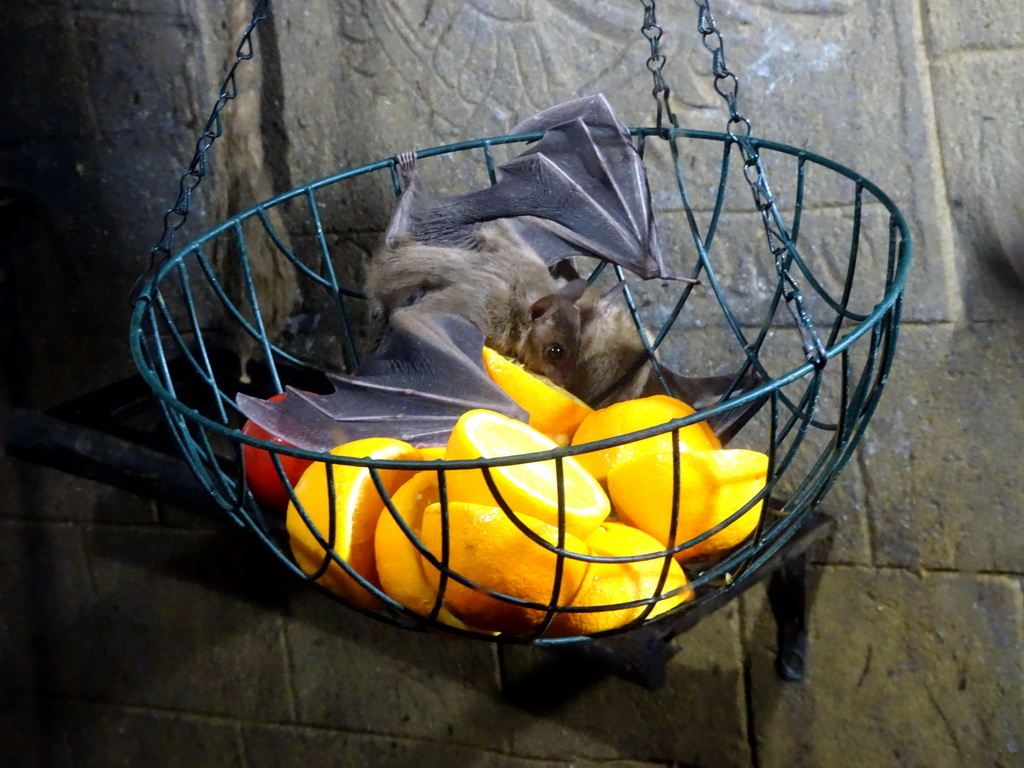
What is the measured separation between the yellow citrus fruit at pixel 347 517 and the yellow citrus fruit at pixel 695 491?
18 centimetres

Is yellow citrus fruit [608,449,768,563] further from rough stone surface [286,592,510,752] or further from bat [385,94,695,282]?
rough stone surface [286,592,510,752]

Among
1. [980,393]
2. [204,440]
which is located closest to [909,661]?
[980,393]

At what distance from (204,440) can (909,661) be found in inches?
37.4

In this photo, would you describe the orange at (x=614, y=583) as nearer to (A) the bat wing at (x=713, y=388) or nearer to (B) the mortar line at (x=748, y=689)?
(A) the bat wing at (x=713, y=388)

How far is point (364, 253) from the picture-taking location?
1.28 metres

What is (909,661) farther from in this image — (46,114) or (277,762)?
(46,114)

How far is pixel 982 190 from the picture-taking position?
102 centimetres

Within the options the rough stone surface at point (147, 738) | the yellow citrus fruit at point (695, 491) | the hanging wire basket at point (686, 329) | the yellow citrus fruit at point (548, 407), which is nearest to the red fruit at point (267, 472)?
the hanging wire basket at point (686, 329)

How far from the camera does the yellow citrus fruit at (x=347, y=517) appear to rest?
64cm

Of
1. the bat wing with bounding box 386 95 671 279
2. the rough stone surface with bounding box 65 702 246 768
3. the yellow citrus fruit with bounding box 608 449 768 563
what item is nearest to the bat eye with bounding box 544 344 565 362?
the bat wing with bounding box 386 95 671 279

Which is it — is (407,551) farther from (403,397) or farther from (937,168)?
(937,168)

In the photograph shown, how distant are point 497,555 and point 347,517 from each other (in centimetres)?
14

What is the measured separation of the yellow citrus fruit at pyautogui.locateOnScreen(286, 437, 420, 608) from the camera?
25.1 inches

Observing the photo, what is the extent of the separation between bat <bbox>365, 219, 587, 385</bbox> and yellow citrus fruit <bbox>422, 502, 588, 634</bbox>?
43cm
